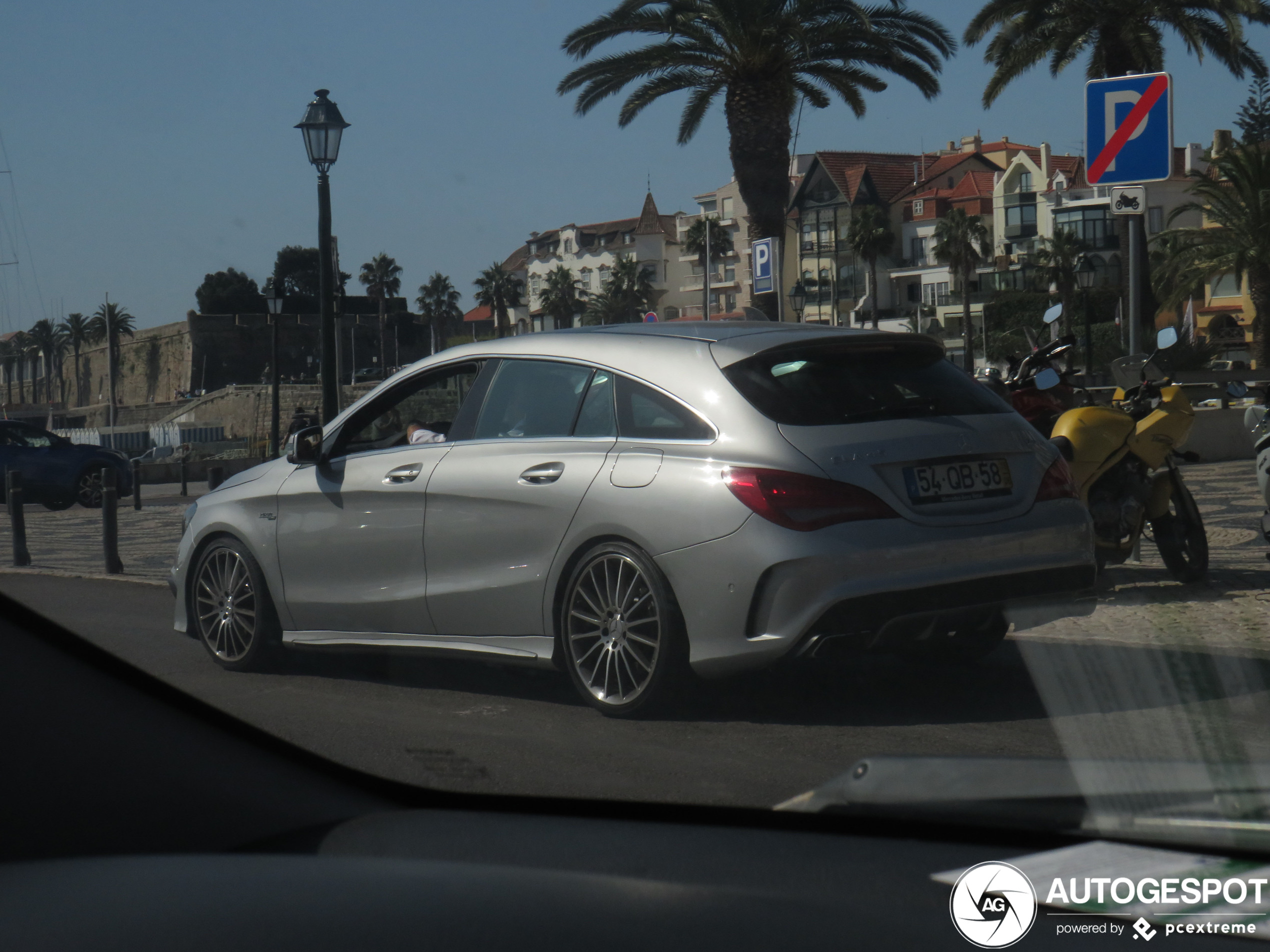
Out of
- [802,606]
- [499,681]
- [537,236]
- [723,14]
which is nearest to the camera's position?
[802,606]

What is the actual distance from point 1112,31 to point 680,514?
23.0 m

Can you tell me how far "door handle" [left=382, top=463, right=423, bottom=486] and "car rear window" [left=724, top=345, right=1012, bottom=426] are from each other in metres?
1.52

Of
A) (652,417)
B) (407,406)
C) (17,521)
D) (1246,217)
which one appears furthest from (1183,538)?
(1246,217)

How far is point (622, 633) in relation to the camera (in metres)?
5.04

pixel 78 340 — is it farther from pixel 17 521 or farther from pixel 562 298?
pixel 17 521

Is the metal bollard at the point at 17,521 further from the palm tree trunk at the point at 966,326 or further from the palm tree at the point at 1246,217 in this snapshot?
the palm tree trunk at the point at 966,326

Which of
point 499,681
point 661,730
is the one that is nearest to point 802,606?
point 661,730

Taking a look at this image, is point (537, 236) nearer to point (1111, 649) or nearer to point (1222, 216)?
point (1222, 216)

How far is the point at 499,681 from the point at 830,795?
12.0 ft

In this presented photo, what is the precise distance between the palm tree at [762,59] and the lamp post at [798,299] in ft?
185

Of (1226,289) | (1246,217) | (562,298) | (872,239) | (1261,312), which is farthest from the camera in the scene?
(562,298)

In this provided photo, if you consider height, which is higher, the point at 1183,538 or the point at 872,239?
the point at 872,239

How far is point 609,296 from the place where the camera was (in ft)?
389

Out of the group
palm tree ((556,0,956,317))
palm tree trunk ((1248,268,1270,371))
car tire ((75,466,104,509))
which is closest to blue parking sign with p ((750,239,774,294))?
palm tree ((556,0,956,317))
